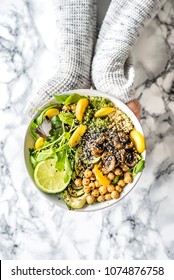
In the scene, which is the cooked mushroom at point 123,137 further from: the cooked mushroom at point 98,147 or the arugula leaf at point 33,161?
the arugula leaf at point 33,161

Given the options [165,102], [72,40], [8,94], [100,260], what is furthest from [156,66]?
[100,260]

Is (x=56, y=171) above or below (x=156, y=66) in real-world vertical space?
below

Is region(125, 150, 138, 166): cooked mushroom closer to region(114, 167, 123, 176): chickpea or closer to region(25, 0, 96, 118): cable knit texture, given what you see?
region(114, 167, 123, 176): chickpea

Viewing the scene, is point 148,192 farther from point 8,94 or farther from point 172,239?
point 8,94

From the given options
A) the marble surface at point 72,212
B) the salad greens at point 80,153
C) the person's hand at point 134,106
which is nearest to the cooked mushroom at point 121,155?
the salad greens at point 80,153

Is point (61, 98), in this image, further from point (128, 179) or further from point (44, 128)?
point (128, 179)

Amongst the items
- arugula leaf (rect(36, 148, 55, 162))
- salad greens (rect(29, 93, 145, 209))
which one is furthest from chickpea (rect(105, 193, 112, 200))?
arugula leaf (rect(36, 148, 55, 162))

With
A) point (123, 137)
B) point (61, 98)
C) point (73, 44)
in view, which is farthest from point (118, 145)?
point (73, 44)
